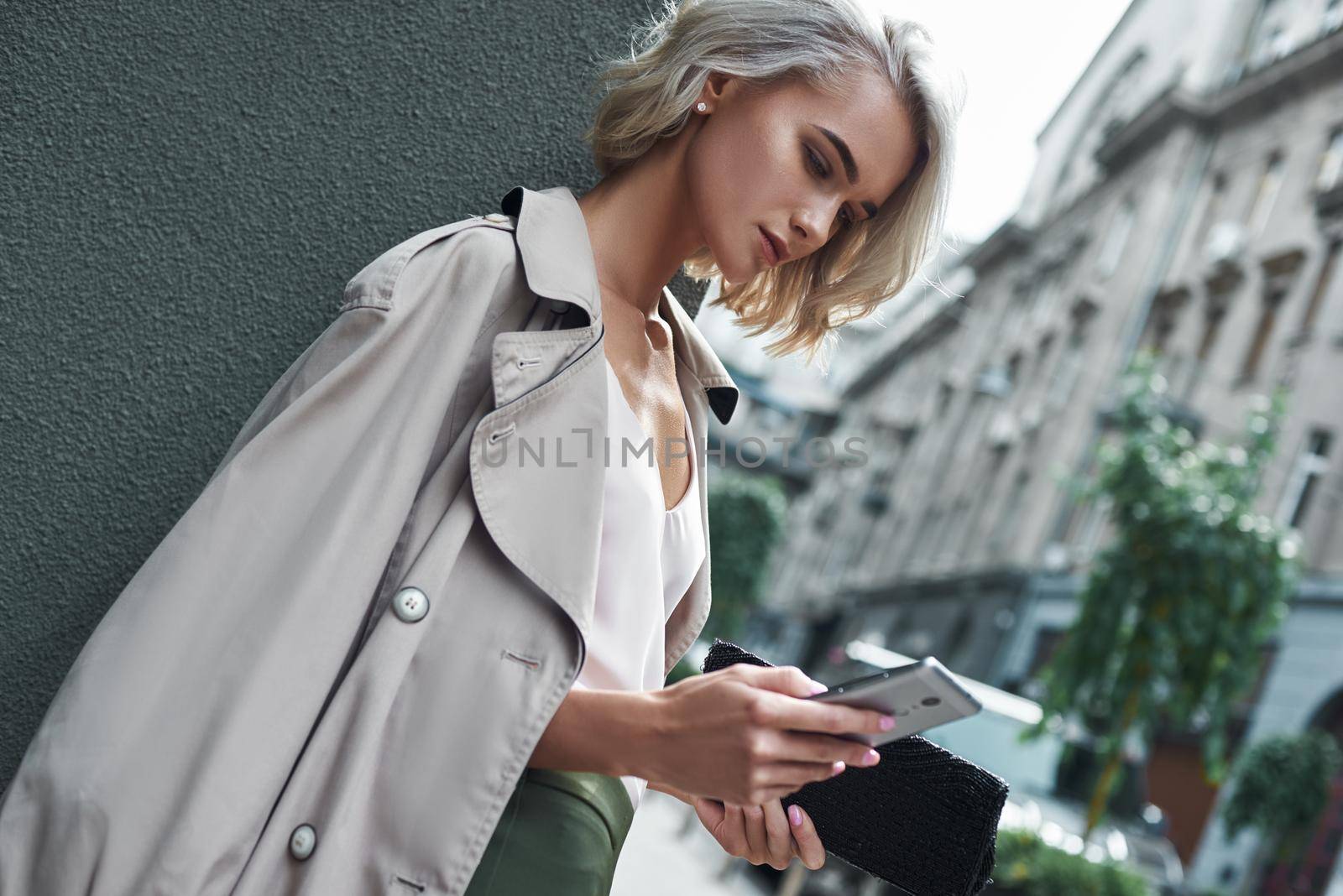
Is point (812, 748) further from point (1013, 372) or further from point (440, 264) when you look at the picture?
point (1013, 372)

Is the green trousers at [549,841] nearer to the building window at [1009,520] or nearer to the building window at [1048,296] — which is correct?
the building window at [1009,520]

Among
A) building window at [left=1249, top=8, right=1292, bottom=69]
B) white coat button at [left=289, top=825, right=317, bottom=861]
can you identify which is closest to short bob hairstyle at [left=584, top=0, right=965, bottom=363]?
white coat button at [left=289, top=825, right=317, bottom=861]

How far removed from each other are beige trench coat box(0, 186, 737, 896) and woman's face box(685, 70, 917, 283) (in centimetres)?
27

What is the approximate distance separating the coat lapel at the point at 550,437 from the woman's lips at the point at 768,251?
9.1 inches

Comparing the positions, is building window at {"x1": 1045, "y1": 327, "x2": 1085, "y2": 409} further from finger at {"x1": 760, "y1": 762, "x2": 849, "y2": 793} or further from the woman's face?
finger at {"x1": 760, "y1": 762, "x2": 849, "y2": 793}

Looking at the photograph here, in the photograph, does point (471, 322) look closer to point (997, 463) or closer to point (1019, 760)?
point (1019, 760)

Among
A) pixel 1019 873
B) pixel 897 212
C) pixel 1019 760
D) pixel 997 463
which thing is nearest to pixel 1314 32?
pixel 997 463

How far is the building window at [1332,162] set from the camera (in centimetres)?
1900

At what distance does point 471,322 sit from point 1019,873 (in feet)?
25.4

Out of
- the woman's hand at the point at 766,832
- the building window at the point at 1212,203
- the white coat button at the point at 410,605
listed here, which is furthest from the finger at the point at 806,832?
the building window at the point at 1212,203

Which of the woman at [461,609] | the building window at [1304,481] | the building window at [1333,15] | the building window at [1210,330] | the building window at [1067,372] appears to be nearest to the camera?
the woman at [461,609]

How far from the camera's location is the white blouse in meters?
1.55

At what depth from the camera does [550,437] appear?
1.49 m

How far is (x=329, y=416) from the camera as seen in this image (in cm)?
142
